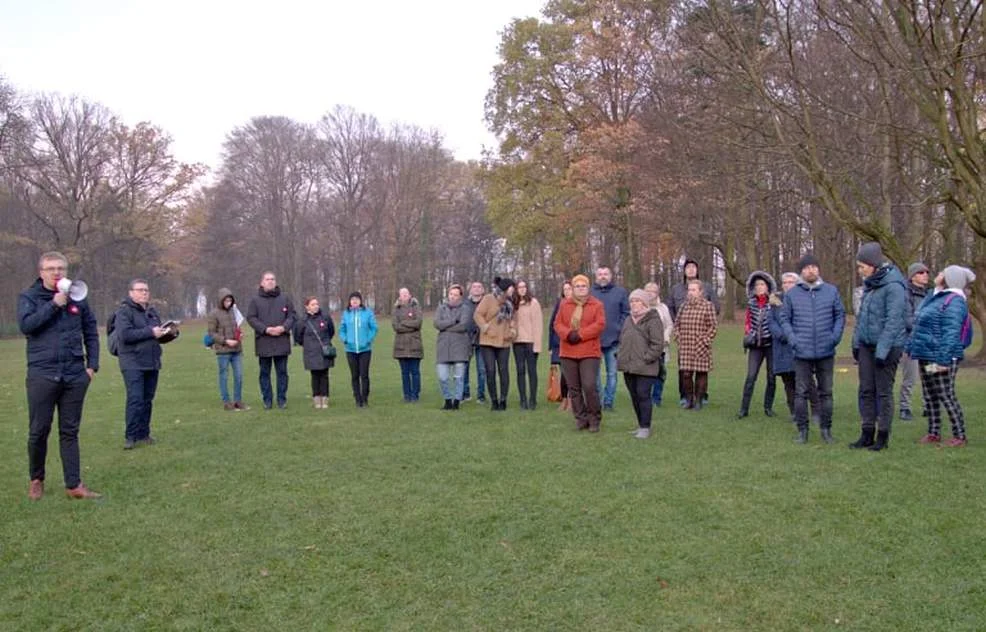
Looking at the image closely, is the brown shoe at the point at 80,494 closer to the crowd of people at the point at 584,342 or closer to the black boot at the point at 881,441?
the crowd of people at the point at 584,342

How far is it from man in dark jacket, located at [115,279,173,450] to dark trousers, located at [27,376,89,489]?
7.22 ft

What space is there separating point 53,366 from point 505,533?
3.88 m

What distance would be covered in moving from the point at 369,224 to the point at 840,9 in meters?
45.0

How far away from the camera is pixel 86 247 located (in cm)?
4525

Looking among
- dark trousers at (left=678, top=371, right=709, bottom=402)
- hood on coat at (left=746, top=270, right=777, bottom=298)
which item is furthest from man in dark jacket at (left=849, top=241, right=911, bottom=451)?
dark trousers at (left=678, top=371, right=709, bottom=402)

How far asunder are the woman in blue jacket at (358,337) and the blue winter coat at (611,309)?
3415 millimetres

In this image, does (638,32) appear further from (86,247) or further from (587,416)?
(86,247)

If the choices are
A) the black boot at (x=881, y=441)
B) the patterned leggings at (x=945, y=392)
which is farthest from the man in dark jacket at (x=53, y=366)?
the patterned leggings at (x=945, y=392)

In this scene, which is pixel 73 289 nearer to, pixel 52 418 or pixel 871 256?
pixel 52 418

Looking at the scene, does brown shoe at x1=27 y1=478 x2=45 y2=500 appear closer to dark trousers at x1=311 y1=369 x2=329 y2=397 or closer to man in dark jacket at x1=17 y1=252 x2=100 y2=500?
man in dark jacket at x1=17 y1=252 x2=100 y2=500

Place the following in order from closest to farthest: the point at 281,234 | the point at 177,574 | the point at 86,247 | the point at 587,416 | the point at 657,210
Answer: the point at 177,574, the point at 587,416, the point at 657,210, the point at 86,247, the point at 281,234

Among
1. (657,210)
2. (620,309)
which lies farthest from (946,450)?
(657,210)

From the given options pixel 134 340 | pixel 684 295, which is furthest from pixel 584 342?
pixel 134 340

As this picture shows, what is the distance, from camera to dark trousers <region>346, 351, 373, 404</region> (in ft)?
37.6
